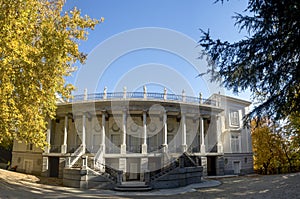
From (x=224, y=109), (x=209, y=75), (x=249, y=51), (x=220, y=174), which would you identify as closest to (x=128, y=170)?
(x=220, y=174)

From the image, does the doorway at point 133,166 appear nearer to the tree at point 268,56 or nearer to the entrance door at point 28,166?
the entrance door at point 28,166

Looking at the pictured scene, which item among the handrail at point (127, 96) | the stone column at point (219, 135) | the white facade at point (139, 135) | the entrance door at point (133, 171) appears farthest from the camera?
the stone column at point (219, 135)

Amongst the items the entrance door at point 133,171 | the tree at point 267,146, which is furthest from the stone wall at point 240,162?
the entrance door at point 133,171

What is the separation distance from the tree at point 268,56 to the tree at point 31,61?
621cm

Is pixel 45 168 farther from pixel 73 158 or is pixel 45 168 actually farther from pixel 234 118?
pixel 234 118

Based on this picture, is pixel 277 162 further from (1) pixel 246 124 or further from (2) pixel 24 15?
(2) pixel 24 15

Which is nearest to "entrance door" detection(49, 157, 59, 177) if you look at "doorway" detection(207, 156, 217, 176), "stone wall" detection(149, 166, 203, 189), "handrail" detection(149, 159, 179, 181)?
"handrail" detection(149, 159, 179, 181)

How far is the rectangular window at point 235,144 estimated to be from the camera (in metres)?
26.8

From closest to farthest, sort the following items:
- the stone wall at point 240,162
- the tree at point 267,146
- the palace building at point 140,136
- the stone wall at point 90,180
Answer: the stone wall at point 90,180, the palace building at point 140,136, the stone wall at point 240,162, the tree at point 267,146

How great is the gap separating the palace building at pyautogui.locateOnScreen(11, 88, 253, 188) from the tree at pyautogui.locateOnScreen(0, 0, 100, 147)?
28.5 feet

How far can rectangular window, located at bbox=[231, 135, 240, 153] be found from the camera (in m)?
26.8

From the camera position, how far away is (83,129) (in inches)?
861

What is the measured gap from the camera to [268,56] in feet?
24.6

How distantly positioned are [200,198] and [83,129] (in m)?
Result: 13.2
